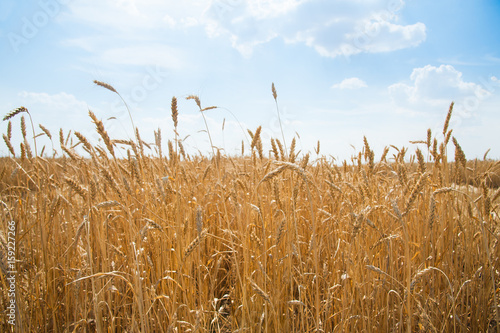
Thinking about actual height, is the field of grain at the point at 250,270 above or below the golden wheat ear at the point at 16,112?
below

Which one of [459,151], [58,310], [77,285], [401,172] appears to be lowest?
[58,310]

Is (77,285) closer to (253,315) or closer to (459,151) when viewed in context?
(253,315)

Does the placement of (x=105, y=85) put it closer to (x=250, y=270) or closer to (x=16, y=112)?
(x=16, y=112)

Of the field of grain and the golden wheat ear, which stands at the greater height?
the golden wheat ear

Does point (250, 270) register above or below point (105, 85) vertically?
below

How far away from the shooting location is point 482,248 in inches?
81.4

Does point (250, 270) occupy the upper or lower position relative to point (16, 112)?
lower

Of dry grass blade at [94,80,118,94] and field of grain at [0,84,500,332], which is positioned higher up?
dry grass blade at [94,80,118,94]

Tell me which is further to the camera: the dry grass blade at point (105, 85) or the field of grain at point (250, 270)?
the dry grass blade at point (105, 85)

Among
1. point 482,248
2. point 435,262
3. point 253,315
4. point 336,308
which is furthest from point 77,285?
point 482,248

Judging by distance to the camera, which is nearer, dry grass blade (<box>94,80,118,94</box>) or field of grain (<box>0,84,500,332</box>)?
field of grain (<box>0,84,500,332</box>)

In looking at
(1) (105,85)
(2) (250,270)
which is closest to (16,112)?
(1) (105,85)

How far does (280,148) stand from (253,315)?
1221 mm

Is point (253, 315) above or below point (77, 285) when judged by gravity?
below
